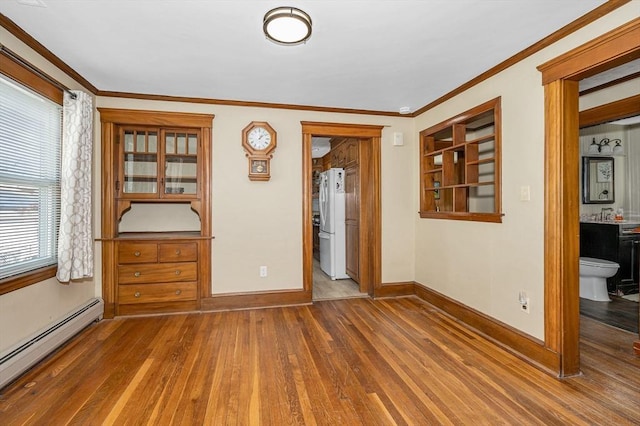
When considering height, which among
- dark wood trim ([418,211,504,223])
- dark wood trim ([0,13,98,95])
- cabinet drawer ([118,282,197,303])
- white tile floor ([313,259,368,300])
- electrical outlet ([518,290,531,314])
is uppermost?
dark wood trim ([0,13,98,95])

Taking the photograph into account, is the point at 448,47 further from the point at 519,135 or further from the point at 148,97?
the point at 148,97

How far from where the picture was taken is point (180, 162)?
353cm

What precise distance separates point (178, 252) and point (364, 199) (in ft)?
7.74

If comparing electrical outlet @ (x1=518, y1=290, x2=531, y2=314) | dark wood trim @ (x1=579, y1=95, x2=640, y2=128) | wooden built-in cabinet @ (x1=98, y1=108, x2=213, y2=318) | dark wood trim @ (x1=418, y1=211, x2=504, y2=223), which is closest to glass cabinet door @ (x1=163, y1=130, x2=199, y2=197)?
wooden built-in cabinet @ (x1=98, y1=108, x2=213, y2=318)

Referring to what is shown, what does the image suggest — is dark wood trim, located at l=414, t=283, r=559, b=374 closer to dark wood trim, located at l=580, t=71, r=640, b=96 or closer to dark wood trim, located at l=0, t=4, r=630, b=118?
dark wood trim, located at l=0, t=4, r=630, b=118

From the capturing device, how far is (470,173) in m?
3.10

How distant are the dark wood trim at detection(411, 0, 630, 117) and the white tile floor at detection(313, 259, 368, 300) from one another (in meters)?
2.63

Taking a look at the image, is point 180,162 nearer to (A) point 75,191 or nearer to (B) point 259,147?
(B) point 259,147

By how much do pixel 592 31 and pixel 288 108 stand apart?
8.83 ft

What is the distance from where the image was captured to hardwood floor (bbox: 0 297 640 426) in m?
1.75

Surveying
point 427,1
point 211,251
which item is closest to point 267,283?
point 211,251

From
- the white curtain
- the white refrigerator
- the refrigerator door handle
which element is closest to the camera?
the white curtain

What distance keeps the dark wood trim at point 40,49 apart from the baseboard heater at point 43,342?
2.11 meters

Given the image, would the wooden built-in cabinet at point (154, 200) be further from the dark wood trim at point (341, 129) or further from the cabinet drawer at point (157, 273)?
the dark wood trim at point (341, 129)
